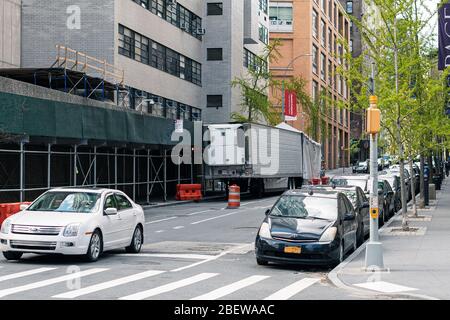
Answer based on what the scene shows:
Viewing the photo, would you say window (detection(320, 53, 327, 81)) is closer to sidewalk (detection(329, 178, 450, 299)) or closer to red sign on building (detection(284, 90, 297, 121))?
red sign on building (detection(284, 90, 297, 121))

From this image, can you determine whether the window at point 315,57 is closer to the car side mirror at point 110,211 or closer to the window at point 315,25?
the window at point 315,25

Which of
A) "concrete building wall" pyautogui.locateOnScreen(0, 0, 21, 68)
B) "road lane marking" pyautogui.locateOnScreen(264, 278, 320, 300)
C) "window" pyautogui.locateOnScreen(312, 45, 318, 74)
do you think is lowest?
"road lane marking" pyautogui.locateOnScreen(264, 278, 320, 300)

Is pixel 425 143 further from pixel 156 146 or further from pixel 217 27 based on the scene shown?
pixel 217 27

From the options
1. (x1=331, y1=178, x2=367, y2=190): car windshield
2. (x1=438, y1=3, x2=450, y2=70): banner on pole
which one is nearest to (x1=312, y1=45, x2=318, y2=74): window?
(x1=438, y1=3, x2=450, y2=70): banner on pole

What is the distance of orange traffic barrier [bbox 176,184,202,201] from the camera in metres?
39.5

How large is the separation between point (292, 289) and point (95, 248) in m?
5.03

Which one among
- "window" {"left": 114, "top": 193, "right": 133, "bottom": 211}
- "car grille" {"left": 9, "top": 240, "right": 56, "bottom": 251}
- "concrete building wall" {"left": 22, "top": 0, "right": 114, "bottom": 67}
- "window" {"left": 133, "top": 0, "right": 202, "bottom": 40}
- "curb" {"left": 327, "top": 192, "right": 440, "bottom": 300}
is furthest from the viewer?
"window" {"left": 133, "top": 0, "right": 202, "bottom": 40}

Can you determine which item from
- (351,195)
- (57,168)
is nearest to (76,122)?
(57,168)

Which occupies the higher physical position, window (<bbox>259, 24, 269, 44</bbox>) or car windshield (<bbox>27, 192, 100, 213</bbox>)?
window (<bbox>259, 24, 269, 44</bbox>)

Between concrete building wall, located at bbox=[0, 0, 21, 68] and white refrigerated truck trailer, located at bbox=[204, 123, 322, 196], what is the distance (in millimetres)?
10892

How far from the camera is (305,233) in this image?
14.4 m

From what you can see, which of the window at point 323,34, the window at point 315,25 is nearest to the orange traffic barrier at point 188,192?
the window at point 315,25

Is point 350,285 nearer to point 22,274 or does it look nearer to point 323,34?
point 22,274

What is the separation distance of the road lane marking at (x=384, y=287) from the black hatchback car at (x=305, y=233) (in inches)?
84.5
